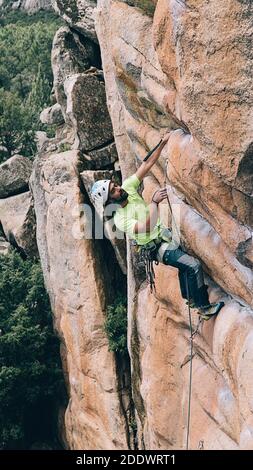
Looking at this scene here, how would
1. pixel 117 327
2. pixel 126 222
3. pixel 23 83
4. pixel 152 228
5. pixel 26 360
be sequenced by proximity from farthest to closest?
pixel 23 83
pixel 26 360
pixel 117 327
pixel 152 228
pixel 126 222

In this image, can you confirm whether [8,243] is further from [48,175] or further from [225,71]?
[225,71]

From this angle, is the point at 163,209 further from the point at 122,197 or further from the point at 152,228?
the point at 122,197

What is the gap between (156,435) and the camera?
13.8m

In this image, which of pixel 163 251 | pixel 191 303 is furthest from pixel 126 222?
pixel 191 303

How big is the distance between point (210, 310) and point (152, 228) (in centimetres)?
162

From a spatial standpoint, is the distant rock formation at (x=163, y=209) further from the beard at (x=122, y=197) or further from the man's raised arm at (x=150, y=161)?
the beard at (x=122, y=197)

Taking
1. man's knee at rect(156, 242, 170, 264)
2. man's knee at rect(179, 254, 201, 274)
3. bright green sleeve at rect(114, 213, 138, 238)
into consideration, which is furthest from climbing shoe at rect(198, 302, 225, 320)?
bright green sleeve at rect(114, 213, 138, 238)

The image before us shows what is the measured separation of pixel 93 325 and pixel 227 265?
8.53 metres

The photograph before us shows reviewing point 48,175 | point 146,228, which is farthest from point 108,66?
point 146,228

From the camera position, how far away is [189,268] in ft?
35.6

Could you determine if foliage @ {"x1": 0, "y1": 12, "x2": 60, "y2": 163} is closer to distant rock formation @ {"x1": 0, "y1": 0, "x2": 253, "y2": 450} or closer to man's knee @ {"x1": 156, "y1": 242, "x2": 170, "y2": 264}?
distant rock formation @ {"x1": 0, "y1": 0, "x2": 253, "y2": 450}

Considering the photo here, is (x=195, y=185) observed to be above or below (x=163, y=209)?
above

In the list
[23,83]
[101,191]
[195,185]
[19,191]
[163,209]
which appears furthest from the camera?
[23,83]

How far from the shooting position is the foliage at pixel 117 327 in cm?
1762
